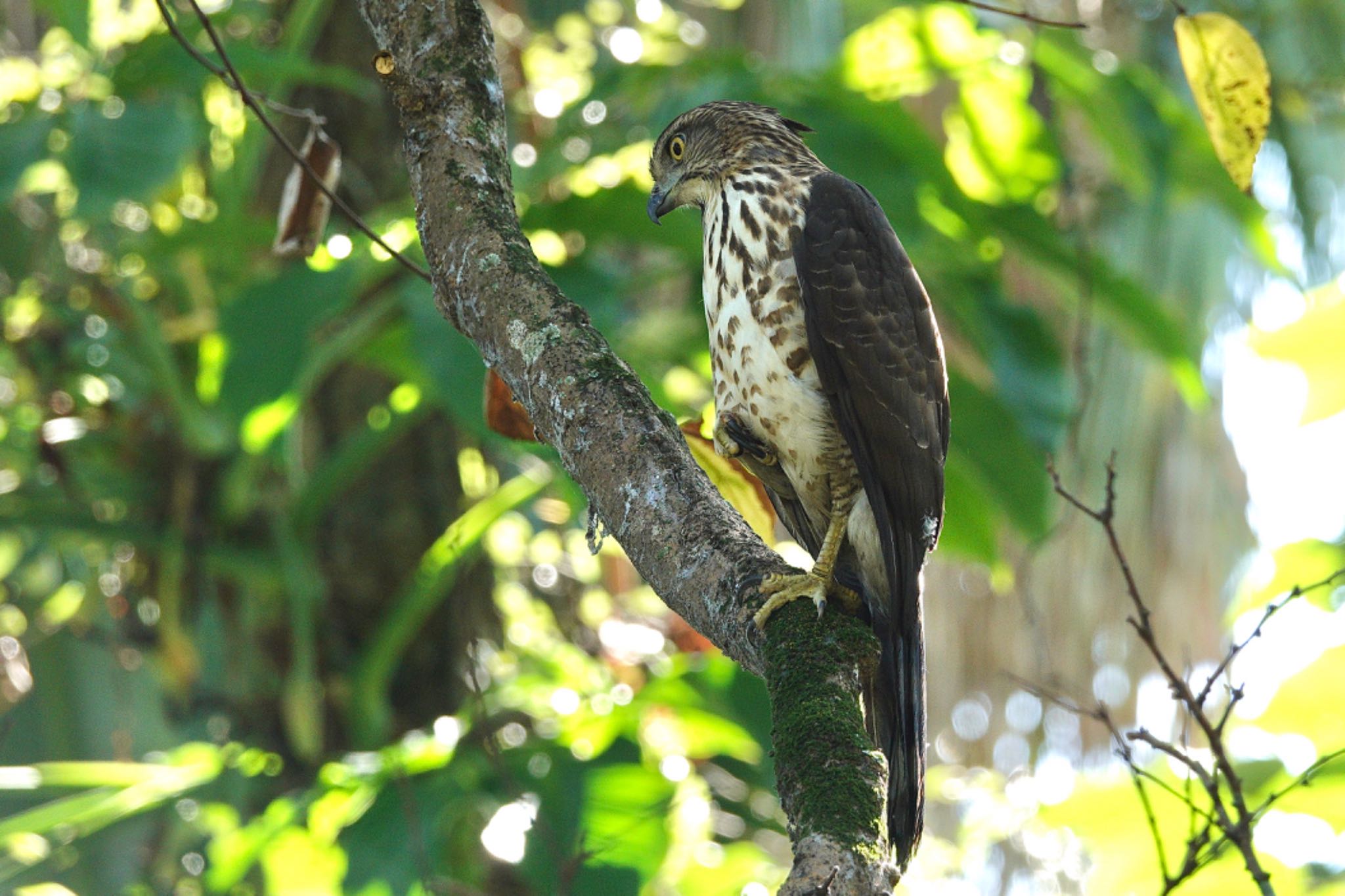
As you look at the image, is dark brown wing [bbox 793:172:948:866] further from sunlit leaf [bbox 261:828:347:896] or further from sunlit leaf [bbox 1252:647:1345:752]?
sunlit leaf [bbox 261:828:347:896]

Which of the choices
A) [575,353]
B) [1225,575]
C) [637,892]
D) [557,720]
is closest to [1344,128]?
[1225,575]

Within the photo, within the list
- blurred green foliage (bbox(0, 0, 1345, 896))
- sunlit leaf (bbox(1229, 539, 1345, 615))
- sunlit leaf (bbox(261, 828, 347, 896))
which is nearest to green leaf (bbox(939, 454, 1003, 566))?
blurred green foliage (bbox(0, 0, 1345, 896))

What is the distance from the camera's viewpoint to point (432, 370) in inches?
142

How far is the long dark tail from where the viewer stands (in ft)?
7.24

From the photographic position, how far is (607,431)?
1971mm

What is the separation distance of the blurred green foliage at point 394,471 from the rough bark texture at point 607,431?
3.21 feet

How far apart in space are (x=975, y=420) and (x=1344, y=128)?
388 cm

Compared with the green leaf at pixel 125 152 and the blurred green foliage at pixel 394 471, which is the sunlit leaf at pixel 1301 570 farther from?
the green leaf at pixel 125 152

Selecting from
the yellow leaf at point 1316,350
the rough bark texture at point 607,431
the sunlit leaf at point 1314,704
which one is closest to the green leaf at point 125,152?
the rough bark texture at point 607,431

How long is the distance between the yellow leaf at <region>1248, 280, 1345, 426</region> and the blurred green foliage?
1.58ft

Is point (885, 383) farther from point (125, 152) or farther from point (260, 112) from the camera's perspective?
point (125, 152)

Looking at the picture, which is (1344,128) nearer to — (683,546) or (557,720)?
(557,720)

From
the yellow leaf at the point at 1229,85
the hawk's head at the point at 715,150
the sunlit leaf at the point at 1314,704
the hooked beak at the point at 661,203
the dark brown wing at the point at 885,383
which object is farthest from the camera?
the sunlit leaf at the point at 1314,704

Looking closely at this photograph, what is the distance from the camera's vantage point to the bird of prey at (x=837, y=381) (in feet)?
8.52
